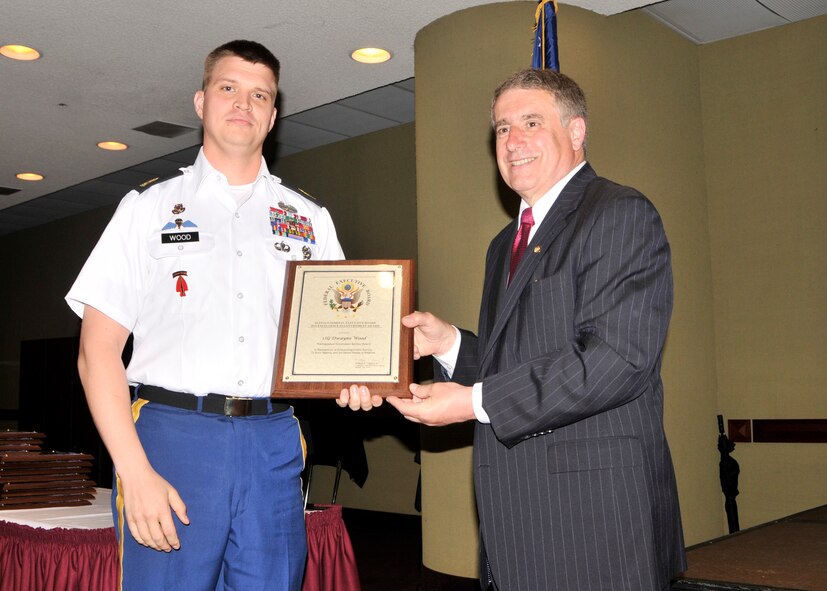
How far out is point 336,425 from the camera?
5.74 m

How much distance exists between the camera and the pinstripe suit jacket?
171 cm

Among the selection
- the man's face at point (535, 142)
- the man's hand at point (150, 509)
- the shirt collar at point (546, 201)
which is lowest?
the man's hand at point (150, 509)

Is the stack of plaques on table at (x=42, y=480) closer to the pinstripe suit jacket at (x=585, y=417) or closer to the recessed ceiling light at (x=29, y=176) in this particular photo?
the pinstripe suit jacket at (x=585, y=417)

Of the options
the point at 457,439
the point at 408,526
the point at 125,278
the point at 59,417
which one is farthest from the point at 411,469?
the point at 125,278

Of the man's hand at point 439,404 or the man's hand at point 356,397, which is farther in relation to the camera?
the man's hand at point 356,397

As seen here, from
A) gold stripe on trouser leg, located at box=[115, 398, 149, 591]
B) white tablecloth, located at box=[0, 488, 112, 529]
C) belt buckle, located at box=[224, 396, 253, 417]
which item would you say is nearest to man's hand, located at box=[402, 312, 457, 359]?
belt buckle, located at box=[224, 396, 253, 417]

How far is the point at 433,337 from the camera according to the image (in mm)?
2322

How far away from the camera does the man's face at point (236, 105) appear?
6.34ft

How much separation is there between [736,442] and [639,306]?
3626mm

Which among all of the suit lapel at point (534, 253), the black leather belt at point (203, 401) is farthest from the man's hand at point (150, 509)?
the suit lapel at point (534, 253)

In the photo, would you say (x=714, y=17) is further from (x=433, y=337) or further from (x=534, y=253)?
(x=534, y=253)

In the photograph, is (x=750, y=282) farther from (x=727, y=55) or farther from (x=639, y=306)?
(x=639, y=306)

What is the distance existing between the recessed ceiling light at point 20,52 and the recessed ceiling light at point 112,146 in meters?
1.92

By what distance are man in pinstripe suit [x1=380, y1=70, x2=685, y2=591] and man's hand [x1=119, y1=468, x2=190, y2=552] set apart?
0.59m
